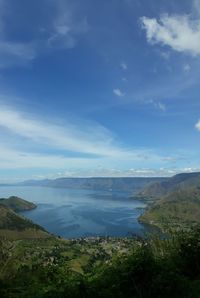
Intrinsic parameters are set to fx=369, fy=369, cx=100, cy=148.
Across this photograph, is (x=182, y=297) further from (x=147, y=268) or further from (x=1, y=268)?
(x=1, y=268)

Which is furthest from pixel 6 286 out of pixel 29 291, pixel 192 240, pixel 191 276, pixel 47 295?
pixel 192 240

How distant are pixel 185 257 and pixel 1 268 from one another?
938 inches

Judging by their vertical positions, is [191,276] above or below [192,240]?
below

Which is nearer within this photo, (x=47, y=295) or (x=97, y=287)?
(x=47, y=295)

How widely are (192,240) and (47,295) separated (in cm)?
Result: 3184

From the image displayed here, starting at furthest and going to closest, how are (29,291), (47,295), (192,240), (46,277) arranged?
(192,240)
(46,277)
(29,291)
(47,295)

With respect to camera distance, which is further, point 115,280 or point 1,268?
point 1,268

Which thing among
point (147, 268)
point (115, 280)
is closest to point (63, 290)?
point (115, 280)

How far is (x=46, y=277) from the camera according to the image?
3816 cm

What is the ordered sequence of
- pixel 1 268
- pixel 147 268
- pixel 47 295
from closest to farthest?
1. pixel 47 295
2. pixel 147 268
3. pixel 1 268

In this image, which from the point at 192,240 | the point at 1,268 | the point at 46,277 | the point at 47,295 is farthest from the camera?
the point at 192,240

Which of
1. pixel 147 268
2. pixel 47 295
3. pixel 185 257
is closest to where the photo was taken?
pixel 47 295

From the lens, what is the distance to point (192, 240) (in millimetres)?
52688

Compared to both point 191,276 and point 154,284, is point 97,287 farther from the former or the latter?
point 191,276
